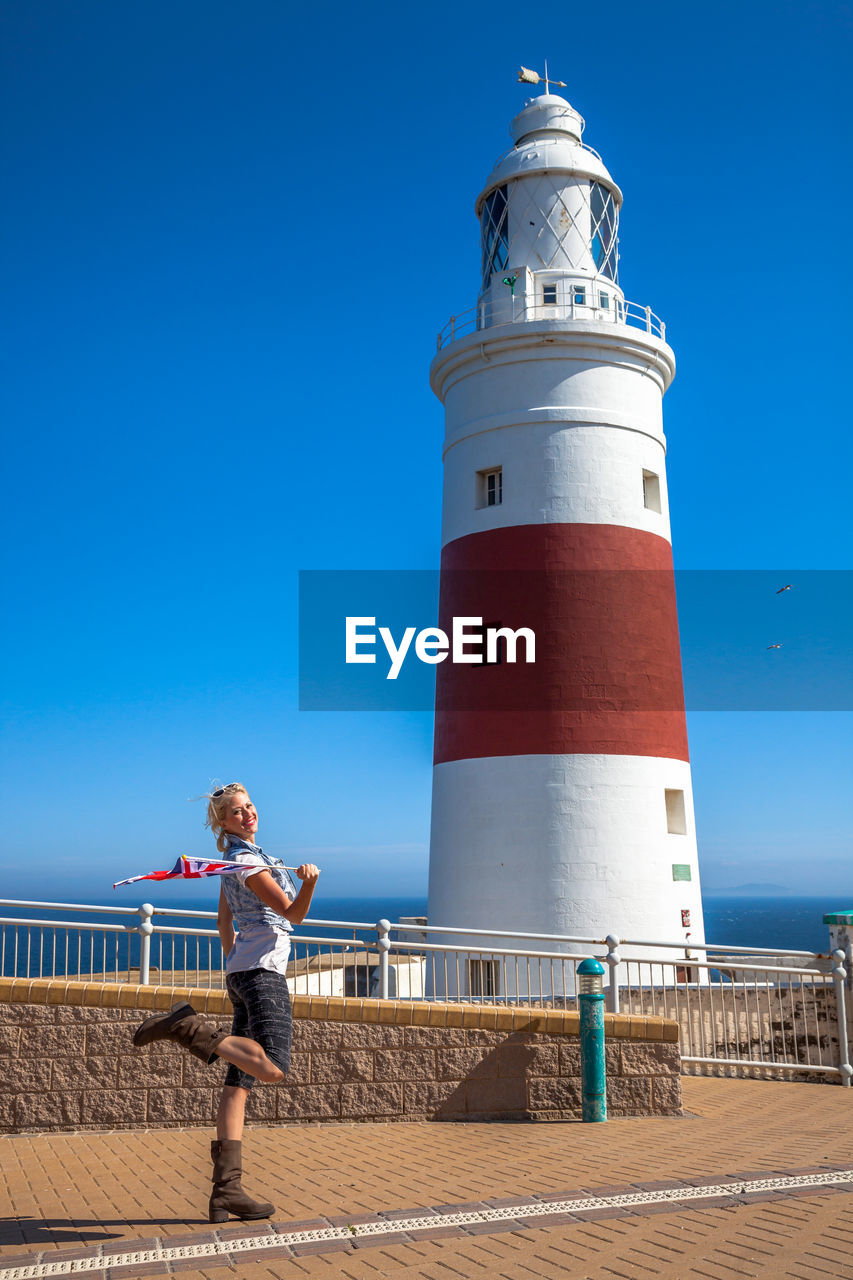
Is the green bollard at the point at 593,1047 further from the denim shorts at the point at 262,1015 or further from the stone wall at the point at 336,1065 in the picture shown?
the denim shorts at the point at 262,1015

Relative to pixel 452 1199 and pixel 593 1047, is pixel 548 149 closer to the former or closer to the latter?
pixel 593 1047

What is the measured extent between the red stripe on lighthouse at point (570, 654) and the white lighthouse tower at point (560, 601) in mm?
28

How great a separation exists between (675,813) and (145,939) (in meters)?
10.3

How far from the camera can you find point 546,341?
17484 mm

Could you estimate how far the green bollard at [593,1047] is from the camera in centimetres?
871

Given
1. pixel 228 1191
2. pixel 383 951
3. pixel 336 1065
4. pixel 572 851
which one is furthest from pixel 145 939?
pixel 572 851

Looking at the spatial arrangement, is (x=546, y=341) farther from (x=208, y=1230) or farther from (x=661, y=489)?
(x=208, y=1230)

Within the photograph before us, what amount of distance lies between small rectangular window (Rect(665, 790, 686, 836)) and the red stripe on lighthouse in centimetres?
69

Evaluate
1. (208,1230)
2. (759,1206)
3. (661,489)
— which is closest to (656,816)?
(661,489)

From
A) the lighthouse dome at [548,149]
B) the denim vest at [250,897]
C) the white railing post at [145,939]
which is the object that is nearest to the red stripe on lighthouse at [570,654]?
the lighthouse dome at [548,149]

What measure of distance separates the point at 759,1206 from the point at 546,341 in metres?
14.0

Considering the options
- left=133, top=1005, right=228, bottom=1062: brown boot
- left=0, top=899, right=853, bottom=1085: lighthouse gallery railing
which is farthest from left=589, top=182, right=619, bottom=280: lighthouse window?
left=133, top=1005, right=228, bottom=1062: brown boot

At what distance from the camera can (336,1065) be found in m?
8.52

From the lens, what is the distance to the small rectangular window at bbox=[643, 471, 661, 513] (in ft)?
59.9
